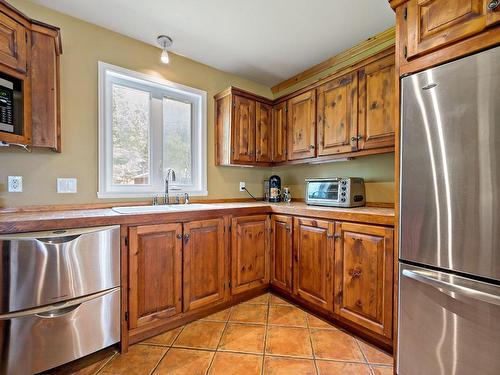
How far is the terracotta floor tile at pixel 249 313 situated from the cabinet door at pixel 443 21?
84.4 inches

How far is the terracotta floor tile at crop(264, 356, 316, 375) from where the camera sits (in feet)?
4.66

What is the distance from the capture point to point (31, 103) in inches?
61.5

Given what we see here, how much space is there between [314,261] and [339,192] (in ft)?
2.11

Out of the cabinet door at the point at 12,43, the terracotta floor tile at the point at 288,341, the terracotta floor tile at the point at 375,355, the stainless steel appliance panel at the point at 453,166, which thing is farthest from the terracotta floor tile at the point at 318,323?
the cabinet door at the point at 12,43

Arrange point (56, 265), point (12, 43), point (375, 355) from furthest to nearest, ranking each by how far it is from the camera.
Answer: point (375, 355) → point (12, 43) → point (56, 265)

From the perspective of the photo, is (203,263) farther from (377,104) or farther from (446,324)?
(377,104)

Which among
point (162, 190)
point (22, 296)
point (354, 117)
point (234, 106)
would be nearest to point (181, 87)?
point (234, 106)

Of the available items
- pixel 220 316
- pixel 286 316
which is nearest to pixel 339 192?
pixel 286 316

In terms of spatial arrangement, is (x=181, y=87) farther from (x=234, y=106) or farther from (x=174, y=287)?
(x=174, y=287)

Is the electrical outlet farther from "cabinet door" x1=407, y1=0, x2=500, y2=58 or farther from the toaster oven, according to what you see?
"cabinet door" x1=407, y1=0, x2=500, y2=58

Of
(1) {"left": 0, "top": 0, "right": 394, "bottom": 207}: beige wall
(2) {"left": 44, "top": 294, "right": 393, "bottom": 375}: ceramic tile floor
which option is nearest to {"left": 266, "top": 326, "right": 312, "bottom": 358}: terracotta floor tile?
(2) {"left": 44, "top": 294, "right": 393, "bottom": 375}: ceramic tile floor

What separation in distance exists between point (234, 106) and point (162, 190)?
1.19 metres

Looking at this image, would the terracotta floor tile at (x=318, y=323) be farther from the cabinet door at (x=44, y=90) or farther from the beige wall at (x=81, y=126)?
the cabinet door at (x=44, y=90)

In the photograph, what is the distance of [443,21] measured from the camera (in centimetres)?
115
